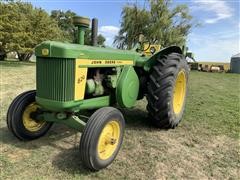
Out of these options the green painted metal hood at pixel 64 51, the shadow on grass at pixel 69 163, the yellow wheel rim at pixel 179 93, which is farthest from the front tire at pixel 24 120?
the yellow wheel rim at pixel 179 93

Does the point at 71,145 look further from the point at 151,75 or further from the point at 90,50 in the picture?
the point at 151,75

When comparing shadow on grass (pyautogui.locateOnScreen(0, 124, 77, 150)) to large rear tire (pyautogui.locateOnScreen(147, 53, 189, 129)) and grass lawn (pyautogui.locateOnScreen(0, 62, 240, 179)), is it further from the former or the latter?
large rear tire (pyautogui.locateOnScreen(147, 53, 189, 129))

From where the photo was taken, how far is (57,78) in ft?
10.8

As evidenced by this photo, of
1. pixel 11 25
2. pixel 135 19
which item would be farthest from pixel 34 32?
pixel 135 19

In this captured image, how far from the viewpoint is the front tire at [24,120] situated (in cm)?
391

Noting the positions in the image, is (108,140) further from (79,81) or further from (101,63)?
(101,63)

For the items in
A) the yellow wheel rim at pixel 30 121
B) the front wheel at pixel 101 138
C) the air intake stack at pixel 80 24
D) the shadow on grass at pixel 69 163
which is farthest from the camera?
the yellow wheel rim at pixel 30 121

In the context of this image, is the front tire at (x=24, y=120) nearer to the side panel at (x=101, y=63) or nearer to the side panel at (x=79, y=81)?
the side panel at (x=79, y=81)

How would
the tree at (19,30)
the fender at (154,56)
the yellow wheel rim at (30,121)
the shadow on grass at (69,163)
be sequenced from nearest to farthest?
1. the shadow on grass at (69,163)
2. the yellow wheel rim at (30,121)
3. the fender at (154,56)
4. the tree at (19,30)

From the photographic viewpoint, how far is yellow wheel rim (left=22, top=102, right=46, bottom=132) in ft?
13.3

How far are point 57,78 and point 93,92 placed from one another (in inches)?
29.1

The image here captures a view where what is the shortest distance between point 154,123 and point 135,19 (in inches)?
1067

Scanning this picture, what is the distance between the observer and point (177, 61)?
4.83 metres

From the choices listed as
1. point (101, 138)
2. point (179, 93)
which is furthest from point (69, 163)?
point (179, 93)
